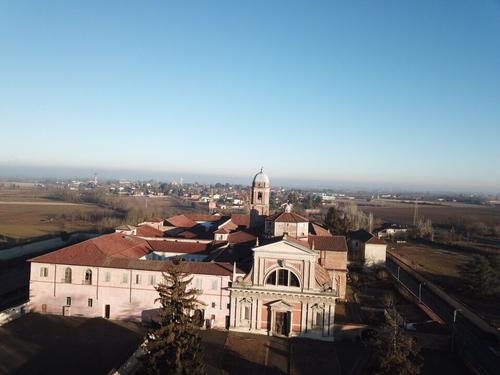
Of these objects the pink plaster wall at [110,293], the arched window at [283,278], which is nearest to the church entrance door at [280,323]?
the arched window at [283,278]

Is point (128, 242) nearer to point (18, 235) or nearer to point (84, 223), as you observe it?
point (18, 235)

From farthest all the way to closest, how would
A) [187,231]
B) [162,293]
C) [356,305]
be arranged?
[187,231] < [356,305] < [162,293]

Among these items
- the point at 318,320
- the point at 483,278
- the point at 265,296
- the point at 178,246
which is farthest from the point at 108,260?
the point at 483,278

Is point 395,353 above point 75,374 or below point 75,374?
above

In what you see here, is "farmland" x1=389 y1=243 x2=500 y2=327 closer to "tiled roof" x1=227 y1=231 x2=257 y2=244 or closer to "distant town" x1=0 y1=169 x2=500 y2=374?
"distant town" x1=0 y1=169 x2=500 y2=374

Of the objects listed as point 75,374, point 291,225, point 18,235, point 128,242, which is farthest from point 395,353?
point 18,235

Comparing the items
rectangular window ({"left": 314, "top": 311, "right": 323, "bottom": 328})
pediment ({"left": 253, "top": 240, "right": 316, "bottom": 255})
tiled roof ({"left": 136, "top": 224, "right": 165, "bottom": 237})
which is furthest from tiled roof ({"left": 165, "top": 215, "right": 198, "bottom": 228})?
rectangular window ({"left": 314, "top": 311, "right": 323, "bottom": 328})
